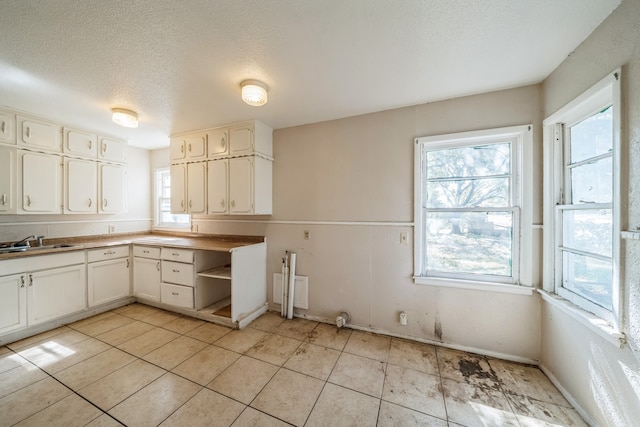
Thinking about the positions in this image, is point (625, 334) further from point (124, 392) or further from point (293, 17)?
point (124, 392)

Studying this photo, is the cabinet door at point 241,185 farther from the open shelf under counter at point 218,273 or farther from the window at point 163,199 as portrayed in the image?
the window at point 163,199

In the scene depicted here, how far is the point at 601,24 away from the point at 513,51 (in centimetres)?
40

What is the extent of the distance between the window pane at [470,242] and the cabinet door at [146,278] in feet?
11.0

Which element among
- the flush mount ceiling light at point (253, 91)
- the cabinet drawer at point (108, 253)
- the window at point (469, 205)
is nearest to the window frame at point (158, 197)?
the cabinet drawer at point (108, 253)

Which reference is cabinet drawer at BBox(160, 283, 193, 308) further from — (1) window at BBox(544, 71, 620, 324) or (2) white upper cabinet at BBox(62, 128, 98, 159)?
(1) window at BBox(544, 71, 620, 324)

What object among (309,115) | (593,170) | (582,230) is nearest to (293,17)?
(309,115)

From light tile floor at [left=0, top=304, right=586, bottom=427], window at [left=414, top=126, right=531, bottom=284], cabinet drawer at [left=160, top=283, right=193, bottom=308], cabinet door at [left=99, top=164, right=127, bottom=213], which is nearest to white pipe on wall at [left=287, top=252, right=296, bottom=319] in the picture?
light tile floor at [left=0, top=304, right=586, bottom=427]

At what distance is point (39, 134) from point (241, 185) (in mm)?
2374

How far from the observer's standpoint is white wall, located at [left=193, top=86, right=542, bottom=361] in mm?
2002

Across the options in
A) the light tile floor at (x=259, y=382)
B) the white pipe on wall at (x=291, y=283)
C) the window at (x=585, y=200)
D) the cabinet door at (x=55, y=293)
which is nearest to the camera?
the window at (x=585, y=200)

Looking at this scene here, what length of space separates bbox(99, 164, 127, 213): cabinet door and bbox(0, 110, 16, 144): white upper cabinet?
815mm

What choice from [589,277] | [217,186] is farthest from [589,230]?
[217,186]

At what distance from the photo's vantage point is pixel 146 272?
3041 mm

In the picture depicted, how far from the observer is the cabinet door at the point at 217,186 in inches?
113
